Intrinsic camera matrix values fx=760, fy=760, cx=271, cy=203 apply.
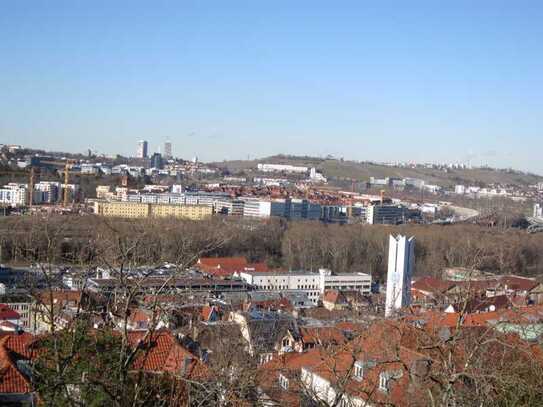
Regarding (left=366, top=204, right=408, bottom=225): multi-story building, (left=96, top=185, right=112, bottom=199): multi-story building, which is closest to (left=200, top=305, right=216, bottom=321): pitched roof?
(left=366, top=204, right=408, bottom=225): multi-story building

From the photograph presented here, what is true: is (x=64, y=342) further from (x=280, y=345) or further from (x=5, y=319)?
(x=5, y=319)

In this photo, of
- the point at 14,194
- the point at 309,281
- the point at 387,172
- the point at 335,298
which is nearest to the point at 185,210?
the point at 14,194

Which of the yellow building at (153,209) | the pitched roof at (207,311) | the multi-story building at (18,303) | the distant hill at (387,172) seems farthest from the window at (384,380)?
the distant hill at (387,172)

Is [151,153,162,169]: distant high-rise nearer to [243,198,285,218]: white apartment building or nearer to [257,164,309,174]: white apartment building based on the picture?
[257,164,309,174]: white apartment building

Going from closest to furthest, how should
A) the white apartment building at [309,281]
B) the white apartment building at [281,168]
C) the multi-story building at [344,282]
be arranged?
1. the white apartment building at [309,281]
2. the multi-story building at [344,282]
3. the white apartment building at [281,168]

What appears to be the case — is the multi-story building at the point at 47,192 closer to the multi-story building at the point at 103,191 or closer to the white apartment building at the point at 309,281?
the multi-story building at the point at 103,191

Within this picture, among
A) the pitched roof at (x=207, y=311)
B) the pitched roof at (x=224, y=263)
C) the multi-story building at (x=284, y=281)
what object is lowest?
the multi-story building at (x=284, y=281)

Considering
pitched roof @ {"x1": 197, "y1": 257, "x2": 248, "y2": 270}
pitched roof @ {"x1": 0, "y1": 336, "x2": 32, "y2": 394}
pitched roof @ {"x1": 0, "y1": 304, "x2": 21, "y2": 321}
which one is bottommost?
pitched roof @ {"x1": 197, "y1": 257, "x2": 248, "y2": 270}
